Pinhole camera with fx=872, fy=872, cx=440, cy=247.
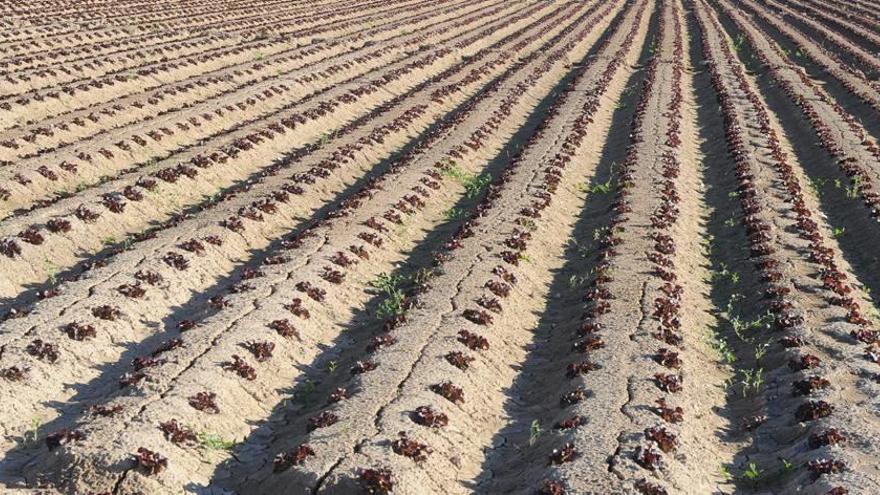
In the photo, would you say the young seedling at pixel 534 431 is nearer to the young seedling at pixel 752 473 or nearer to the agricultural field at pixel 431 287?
the agricultural field at pixel 431 287

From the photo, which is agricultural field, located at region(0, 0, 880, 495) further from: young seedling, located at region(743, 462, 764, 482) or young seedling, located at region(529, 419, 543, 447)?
young seedling, located at region(529, 419, 543, 447)

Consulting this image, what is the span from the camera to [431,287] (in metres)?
20.3

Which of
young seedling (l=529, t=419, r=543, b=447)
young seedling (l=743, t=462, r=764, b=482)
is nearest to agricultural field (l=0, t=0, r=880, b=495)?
young seedling (l=743, t=462, r=764, b=482)

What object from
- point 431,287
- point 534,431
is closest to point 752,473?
point 534,431

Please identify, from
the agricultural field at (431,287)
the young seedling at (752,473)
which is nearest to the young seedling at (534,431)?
the agricultural field at (431,287)

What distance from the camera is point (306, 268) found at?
2089cm

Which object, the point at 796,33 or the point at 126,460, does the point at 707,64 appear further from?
the point at 126,460

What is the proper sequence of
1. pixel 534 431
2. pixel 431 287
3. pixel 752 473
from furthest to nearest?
pixel 431 287 < pixel 534 431 < pixel 752 473

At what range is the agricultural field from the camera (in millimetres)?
13453

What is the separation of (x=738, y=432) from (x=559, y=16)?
262 ft

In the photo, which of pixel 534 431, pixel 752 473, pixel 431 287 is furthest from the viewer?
pixel 431 287

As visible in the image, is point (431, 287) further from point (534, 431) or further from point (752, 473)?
point (752, 473)

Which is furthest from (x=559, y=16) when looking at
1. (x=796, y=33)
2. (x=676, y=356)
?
(x=676, y=356)

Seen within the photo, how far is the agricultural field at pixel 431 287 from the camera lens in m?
13.5
